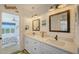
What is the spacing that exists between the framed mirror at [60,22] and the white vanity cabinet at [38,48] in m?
0.24

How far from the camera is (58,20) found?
5.24 ft

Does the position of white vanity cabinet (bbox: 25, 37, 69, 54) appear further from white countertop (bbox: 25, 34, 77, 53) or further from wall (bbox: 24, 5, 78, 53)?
wall (bbox: 24, 5, 78, 53)

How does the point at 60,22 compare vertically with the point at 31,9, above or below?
below

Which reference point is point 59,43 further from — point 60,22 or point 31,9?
point 31,9

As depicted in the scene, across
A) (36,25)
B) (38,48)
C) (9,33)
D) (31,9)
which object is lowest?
(38,48)

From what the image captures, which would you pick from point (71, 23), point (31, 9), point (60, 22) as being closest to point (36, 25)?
point (31, 9)

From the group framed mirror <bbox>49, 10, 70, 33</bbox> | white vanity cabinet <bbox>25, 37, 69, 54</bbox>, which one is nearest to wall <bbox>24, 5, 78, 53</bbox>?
framed mirror <bbox>49, 10, 70, 33</bbox>

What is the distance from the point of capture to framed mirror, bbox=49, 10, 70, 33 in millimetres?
1517

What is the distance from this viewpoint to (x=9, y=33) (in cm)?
162

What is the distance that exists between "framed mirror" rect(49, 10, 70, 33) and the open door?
19.0 inches

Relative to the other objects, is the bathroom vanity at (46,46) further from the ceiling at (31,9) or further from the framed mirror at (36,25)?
the ceiling at (31,9)

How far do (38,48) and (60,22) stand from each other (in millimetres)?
470

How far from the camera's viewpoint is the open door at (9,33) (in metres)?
1.59
